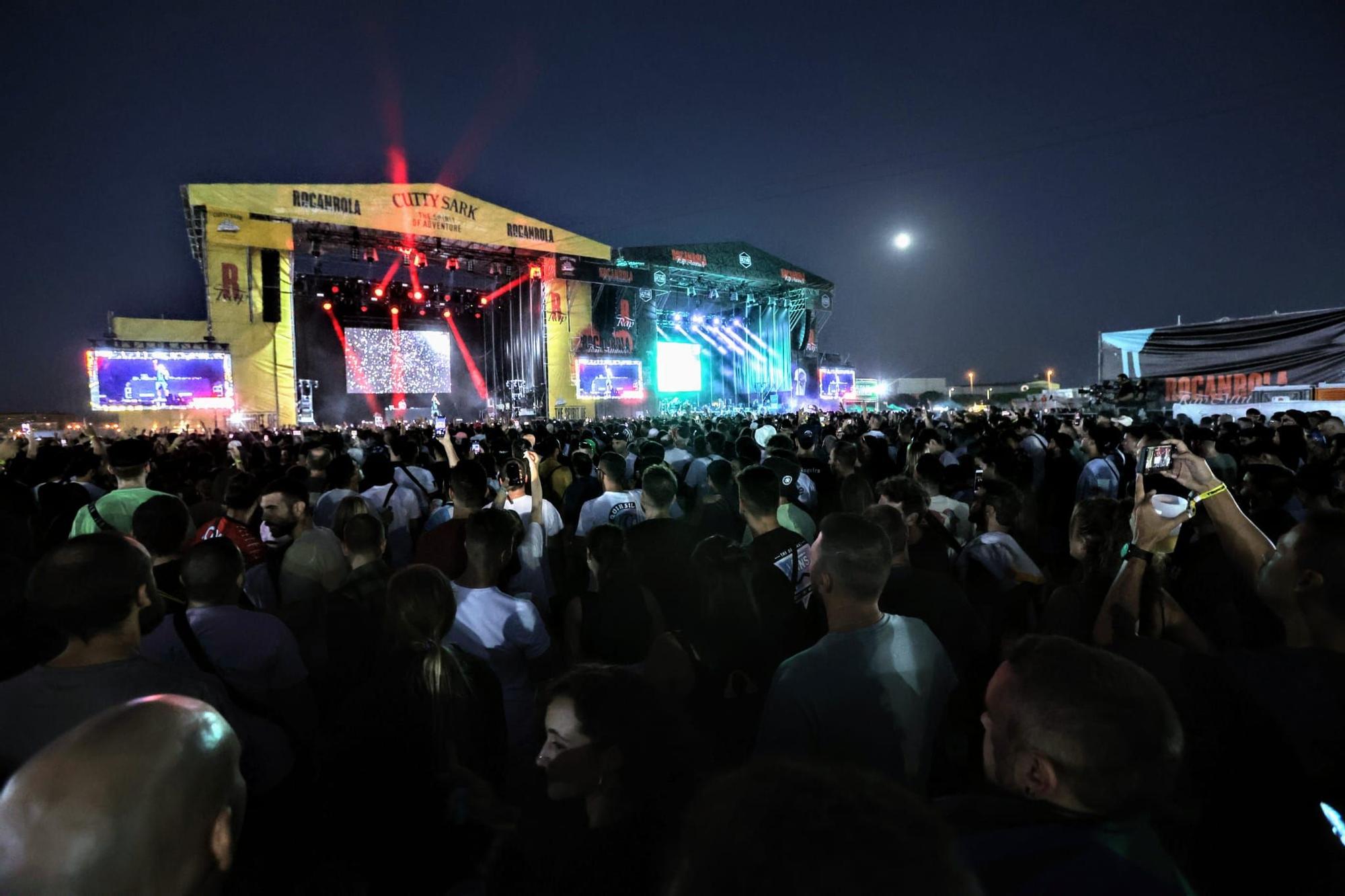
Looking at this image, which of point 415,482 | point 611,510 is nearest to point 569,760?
point 611,510

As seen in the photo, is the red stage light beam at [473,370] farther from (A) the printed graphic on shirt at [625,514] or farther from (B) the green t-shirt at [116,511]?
(A) the printed graphic on shirt at [625,514]

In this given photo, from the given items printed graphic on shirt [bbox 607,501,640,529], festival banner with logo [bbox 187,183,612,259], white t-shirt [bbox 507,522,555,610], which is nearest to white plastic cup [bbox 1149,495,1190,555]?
printed graphic on shirt [bbox 607,501,640,529]

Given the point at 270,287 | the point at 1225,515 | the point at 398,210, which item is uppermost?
the point at 398,210

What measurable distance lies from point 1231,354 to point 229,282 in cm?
2552

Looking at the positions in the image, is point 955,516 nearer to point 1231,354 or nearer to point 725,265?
point 1231,354

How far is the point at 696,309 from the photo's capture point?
36.2 m

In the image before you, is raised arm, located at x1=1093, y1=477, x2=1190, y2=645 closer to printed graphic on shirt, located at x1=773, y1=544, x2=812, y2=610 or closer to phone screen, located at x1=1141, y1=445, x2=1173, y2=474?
phone screen, located at x1=1141, y1=445, x2=1173, y2=474

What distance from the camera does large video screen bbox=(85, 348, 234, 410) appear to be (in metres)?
18.7

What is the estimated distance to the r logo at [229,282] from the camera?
66.8 feet

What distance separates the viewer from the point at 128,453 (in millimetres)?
4426

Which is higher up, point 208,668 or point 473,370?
point 473,370

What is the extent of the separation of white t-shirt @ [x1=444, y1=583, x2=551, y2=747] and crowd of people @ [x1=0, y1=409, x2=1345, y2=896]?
0.04ft

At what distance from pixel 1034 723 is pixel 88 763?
142 centimetres

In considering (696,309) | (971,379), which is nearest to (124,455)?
(696,309)
